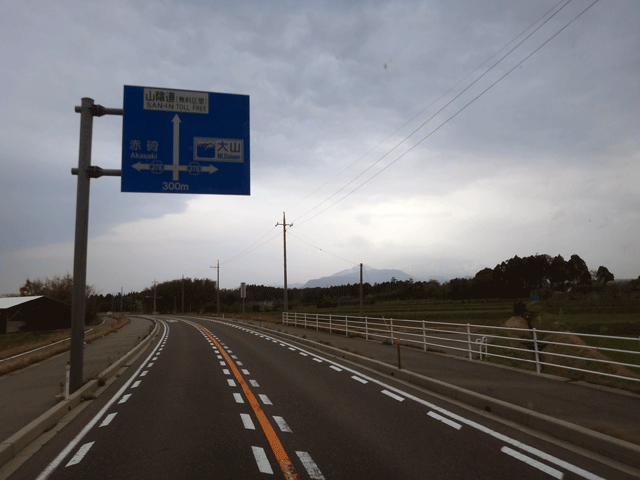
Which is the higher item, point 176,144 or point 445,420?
point 176,144

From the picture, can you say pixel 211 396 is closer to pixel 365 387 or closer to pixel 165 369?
pixel 365 387

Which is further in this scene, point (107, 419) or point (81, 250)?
point (81, 250)

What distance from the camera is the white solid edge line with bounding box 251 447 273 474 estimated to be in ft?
17.2

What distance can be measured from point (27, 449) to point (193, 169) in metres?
6.85

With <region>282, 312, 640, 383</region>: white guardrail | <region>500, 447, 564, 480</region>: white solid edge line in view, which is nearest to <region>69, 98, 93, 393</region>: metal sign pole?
<region>282, 312, 640, 383</region>: white guardrail

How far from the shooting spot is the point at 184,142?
37.2ft

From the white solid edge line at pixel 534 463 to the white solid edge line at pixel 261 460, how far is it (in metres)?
3.00

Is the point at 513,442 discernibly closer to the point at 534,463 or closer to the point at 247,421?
the point at 534,463

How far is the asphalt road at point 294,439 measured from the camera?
523 centimetres

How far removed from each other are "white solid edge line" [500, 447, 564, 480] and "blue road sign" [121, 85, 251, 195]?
27.3 feet


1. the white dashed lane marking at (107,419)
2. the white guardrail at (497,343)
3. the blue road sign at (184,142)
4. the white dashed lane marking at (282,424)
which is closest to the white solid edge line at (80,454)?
the white dashed lane marking at (107,419)

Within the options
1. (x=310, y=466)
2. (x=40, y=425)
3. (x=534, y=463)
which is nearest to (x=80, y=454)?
(x=40, y=425)

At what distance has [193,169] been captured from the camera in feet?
37.0

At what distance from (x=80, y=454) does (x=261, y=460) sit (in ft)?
8.45
